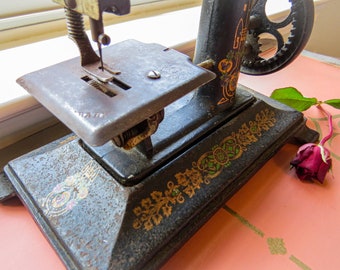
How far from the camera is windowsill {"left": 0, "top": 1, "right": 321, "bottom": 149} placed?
74 centimetres

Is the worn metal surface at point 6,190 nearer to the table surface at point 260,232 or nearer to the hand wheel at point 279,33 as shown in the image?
the table surface at point 260,232

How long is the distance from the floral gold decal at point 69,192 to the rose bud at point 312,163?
1.69 feet

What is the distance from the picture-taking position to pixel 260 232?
2.16 feet

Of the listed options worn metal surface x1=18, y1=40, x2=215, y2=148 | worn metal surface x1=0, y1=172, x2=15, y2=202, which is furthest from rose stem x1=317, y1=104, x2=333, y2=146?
worn metal surface x1=0, y1=172, x2=15, y2=202

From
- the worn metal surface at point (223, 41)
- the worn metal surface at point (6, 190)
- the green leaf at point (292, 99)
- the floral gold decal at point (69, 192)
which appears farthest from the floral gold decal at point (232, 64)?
the worn metal surface at point (6, 190)

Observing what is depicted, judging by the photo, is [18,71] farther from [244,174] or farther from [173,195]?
[244,174]

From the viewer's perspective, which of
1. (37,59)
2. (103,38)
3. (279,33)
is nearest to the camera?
(103,38)

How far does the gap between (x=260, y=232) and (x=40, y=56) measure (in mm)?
773

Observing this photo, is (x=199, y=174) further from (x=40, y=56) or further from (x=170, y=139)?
(x=40, y=56)

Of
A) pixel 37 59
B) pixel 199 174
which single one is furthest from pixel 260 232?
pixel 37 59

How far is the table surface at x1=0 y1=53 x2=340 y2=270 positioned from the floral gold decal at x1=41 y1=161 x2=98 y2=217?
0.34 feet

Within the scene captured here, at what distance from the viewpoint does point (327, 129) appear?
3.10 feet

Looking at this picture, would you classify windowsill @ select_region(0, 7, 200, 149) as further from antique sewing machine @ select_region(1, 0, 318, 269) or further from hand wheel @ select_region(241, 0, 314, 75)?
hand wheel @ select_region(241, 0, 314, 75)

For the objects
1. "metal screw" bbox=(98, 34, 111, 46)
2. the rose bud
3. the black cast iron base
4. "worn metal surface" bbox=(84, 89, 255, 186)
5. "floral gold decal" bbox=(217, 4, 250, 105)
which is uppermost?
"metal screw" bbox=(98, 34, 111, 46)
